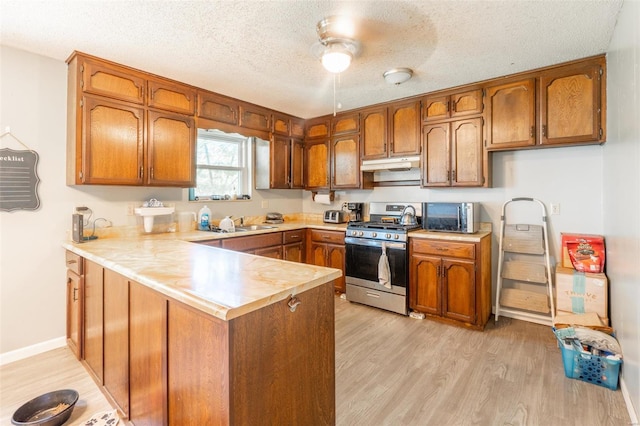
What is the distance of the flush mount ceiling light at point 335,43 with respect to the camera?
202 centimetres

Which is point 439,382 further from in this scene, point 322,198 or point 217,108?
point 217,108

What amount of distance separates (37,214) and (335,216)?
316 cm

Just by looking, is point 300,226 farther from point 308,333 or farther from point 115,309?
point 308,333

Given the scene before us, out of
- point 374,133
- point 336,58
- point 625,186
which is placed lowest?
point 625,186

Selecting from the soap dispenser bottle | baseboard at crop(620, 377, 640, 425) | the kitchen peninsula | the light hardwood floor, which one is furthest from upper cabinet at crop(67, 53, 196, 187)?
baseboard at crop(620, 377, 640, 425)

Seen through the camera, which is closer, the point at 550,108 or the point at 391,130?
the point at 550,108

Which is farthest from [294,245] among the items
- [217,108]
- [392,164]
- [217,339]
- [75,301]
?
[217,339]

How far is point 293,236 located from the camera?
4047 millimetres

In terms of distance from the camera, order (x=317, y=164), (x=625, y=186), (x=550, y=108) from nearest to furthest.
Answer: (x=625, y=186)
(x=550, y=108)
(x=317, y=164)

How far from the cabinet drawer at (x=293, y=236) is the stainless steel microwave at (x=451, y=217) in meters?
1.62

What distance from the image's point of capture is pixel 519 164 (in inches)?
126

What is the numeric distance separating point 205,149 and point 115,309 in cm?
245

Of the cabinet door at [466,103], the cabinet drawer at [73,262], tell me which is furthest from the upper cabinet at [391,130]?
the cabinet drawer at [73,262]

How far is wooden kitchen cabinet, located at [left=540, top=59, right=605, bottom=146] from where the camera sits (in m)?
2.56
